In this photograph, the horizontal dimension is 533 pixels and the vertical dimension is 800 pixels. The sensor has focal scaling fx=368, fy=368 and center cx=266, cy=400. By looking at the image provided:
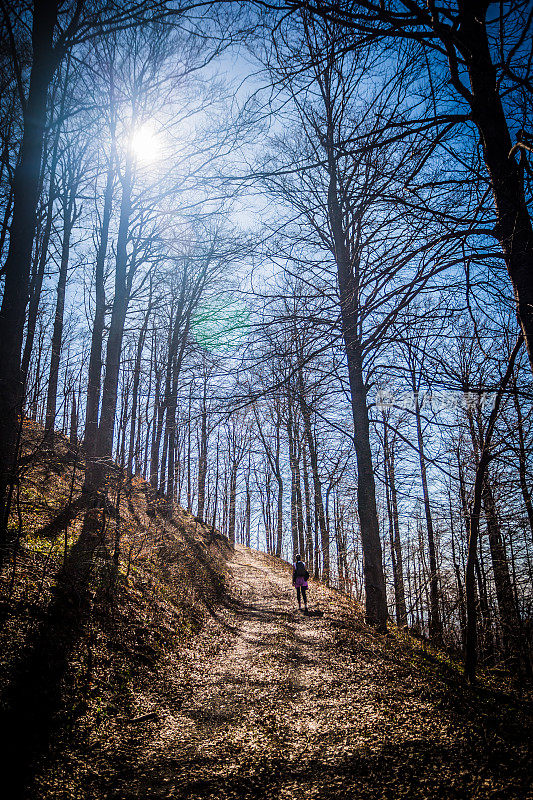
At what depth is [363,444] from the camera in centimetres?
839

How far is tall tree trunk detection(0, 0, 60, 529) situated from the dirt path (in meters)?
3.60

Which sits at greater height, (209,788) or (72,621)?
(72,621)

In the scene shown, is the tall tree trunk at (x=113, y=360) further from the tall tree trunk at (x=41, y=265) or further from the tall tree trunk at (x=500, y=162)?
the tall tree trunk at (x=500, y=162)

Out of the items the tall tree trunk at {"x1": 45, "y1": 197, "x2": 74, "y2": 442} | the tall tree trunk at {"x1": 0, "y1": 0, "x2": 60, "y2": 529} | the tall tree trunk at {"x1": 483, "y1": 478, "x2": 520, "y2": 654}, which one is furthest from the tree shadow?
the tall tree trunk at {"x1": 45, "y1": 197, "x2": 74, "y2": 442}

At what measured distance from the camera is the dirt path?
308cm

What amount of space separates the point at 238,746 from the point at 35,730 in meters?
1.98

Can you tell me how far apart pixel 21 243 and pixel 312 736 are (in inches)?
285

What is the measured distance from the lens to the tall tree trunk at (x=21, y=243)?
4.95 metres

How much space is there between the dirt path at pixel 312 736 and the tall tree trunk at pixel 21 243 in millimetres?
3595

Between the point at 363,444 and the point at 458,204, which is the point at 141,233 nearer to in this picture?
the point at 363,444

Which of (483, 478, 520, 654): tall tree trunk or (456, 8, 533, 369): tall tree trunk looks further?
(483, 478, 520, 654): tall tree trunk

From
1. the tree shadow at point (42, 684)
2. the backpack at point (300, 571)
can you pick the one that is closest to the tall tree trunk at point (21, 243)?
the tree shadow at point (42, 684)

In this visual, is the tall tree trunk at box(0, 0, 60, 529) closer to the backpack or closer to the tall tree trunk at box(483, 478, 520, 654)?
the backpack

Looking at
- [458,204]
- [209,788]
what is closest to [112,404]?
[209,788]
